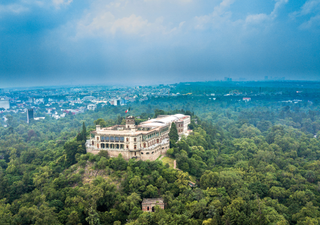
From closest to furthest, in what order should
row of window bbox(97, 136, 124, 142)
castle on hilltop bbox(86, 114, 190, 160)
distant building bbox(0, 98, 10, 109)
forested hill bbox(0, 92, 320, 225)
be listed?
forested hill bbox(0, 92, 320, 225)
castle on hilltop bbox(86, 114, 190, 160)
row of window bbox(97, 136, 124, 142)
distant building bbox(0, 98, 10, 109)

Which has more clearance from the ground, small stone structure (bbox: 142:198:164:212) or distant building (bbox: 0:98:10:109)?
distant building (bbox: 0:98:10:109)

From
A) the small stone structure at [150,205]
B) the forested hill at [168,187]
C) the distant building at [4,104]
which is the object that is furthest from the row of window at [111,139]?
the distant building at [4,104]

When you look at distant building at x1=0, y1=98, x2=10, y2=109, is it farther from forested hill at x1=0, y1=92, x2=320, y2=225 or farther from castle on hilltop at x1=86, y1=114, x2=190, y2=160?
castle on hilltop at x1=86, y1=114, x2=190, y2=160

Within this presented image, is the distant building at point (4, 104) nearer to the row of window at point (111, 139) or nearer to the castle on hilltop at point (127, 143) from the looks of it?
the castle on hilltop at point (127, 143)

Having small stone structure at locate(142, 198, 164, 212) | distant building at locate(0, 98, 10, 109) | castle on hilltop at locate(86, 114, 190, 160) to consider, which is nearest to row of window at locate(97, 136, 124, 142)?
castle on hilltop at locate(86, 114, 190, 160)

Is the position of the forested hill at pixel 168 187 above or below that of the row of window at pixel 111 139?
below

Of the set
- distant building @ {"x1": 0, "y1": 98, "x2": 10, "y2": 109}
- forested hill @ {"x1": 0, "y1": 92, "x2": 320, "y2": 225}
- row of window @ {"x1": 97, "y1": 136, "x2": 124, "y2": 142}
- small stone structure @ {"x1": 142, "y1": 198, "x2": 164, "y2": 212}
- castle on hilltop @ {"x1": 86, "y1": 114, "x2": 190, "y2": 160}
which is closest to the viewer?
forested hill @ {"x1": 0, "y1": 92, "x2": 320, "y2": 225}

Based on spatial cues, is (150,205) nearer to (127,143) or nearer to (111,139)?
(127,143)

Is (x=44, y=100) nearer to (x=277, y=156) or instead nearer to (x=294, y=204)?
Result: (x=277, y=156)

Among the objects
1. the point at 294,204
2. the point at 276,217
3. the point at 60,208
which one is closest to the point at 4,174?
the point at 60,208

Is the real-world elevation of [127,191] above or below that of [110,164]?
below

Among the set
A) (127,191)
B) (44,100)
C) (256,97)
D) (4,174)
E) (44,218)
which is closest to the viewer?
(44,218)
